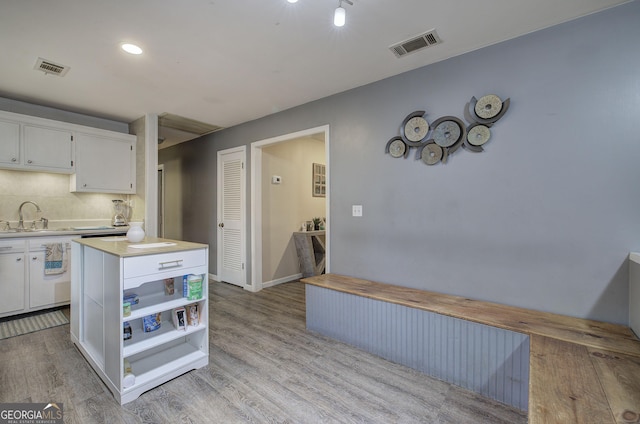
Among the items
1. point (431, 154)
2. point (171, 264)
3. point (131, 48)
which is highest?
point (131, 48)

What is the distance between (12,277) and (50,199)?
110 centimetres

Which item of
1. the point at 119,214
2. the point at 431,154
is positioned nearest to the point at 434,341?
the point at 431,154

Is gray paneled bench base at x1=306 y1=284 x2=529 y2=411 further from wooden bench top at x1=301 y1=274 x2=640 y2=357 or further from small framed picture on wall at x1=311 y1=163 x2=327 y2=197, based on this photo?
small framed picture on wall at x1=311 y1=163 x2=327 y2=197

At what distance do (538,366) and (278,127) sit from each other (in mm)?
3439

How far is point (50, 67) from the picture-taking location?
101 inches

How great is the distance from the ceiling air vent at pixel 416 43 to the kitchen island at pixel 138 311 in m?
2.16

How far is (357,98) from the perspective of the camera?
3008 mm

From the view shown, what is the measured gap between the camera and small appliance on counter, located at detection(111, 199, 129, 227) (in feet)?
13.3

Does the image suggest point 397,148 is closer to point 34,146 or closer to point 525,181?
point 525,181

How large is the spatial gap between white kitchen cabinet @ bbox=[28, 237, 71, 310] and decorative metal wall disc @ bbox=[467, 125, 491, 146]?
445 cm

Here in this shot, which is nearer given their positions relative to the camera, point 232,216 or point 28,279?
point 28,279

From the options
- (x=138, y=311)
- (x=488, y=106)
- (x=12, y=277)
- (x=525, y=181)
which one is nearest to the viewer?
(x=138, y=311)

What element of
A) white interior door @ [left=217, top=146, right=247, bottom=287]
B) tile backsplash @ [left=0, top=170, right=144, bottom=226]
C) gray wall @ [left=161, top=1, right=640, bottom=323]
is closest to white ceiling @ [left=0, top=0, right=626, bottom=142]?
gray wall @ [left=161, top=1, right=640, bottom=323]

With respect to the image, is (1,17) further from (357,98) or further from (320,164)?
(320,164)
